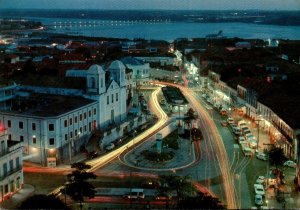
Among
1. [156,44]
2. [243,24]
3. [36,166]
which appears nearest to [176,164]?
Answer: [36,166]

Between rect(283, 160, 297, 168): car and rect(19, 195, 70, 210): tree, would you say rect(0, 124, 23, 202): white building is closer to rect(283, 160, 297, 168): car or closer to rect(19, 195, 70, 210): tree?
rect(19, 195, 70, 210): tree

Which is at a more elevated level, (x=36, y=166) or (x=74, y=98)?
(x=74, y=98)

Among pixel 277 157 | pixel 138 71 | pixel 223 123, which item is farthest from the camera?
pixel 138 71

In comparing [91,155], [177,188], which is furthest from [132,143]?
[177,188]

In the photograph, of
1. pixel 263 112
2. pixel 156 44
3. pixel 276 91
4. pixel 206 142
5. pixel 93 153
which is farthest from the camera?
pixel 156 44

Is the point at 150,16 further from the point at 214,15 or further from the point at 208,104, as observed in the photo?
the point at 208,104

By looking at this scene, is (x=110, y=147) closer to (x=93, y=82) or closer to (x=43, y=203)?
(x=93, y=82)

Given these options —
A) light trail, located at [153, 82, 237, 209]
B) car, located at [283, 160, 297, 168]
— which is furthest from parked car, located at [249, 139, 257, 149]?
car, located at [283, 160, 297, 168]
